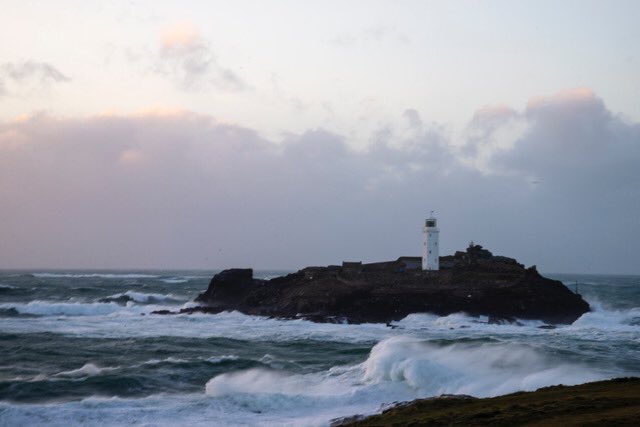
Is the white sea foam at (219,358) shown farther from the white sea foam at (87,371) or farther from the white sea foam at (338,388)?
the white sea foam at (87,371)

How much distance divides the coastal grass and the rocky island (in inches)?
957

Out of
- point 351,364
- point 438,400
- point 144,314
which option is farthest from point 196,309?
point 438,400

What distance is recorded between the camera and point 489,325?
36.8m

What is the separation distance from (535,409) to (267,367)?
12.4m

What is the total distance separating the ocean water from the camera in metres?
16.4

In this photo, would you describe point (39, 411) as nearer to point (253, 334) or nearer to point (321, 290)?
point (253, 334)

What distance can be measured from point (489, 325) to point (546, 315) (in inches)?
192

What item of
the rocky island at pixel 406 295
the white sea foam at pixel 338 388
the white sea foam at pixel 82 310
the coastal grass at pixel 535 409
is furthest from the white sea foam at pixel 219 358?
the white sea foam at pixel 82 310

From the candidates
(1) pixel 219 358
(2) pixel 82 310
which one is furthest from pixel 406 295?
(2) pixel 82 310

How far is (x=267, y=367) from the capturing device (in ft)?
73.8

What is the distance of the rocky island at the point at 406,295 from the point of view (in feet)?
130

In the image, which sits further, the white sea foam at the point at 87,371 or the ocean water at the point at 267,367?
the white sea foam at the point at 87,371

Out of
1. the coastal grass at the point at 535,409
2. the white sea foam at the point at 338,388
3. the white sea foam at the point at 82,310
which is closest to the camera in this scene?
the coastal grass at the point at 535,409

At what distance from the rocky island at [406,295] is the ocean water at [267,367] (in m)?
2.55
